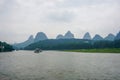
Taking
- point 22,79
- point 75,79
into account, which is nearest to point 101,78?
point 75,79

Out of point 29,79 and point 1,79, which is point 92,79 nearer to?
→ point 29,79

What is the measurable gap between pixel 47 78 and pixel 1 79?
10.2 m

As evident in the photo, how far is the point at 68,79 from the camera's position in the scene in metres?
47.0

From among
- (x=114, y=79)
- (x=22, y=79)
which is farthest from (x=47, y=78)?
(x=114, y=79)

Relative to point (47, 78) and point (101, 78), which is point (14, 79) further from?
point (101, 78)

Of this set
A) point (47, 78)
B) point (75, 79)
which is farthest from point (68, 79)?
point (47, 78)

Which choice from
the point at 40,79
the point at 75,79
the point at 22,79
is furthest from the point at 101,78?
the point at 22,79

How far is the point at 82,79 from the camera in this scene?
155 ft

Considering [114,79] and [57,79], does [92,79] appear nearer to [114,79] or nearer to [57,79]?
[114,79]

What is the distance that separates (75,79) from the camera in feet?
154

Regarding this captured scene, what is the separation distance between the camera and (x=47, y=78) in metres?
48.5

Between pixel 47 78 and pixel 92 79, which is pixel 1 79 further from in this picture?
pixel 92 79

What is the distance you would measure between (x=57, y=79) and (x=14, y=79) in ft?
31.2

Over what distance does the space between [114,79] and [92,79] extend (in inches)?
186
